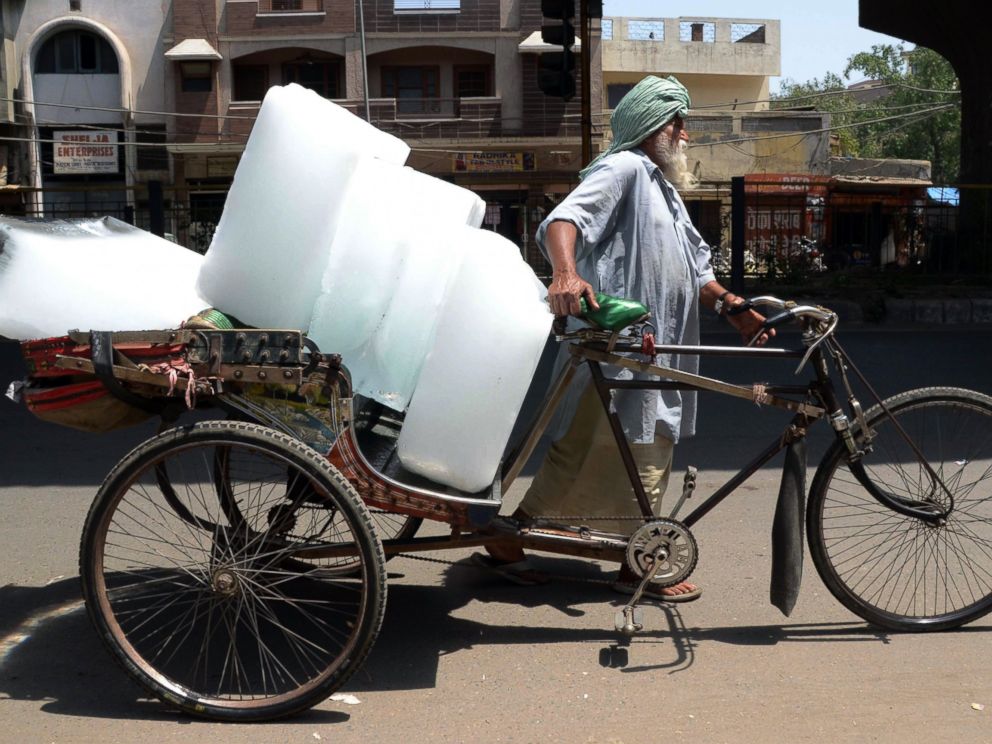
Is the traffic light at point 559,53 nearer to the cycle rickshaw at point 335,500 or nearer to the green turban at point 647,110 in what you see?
the green turban at point 647,110

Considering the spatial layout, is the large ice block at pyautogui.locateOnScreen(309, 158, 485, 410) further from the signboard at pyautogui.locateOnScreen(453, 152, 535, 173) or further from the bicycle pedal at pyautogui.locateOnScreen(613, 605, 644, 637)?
the signboard at pyautogui.locateOnScreen(453, 152, 535, 173)

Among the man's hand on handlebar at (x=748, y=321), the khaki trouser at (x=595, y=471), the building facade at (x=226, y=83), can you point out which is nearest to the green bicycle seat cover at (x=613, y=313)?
the khaki trouser at (x=595, y=471)

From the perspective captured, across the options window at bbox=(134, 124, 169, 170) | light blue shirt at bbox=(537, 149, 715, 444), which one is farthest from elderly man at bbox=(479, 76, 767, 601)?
window at bbox=(134, 124, 169, 170)

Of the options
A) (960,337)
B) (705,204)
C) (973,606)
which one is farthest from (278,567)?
(705,204)

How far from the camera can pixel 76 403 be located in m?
3.02

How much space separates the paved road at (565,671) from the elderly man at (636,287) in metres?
0.33

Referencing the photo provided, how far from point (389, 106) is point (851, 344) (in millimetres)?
25532

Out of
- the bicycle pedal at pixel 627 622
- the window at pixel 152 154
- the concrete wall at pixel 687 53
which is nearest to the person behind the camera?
the bicycle pedal at pixel 627 622

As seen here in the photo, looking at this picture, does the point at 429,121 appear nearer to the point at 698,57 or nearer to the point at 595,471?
the point at 698,57

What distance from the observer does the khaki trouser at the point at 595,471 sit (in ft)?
12.0

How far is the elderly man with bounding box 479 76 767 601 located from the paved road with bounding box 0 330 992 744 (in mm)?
327

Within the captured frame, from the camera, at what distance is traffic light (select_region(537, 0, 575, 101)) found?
12.5 m

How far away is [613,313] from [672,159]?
75 cm

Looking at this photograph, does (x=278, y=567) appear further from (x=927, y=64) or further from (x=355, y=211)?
(x=927, y=64)
